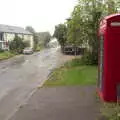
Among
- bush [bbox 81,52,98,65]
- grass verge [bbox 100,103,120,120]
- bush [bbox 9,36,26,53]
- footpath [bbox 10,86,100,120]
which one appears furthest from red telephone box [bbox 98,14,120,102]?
bush [bbox 9,36,26,53]

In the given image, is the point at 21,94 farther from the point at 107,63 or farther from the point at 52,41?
the point at 52,41

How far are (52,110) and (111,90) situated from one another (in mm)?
2133

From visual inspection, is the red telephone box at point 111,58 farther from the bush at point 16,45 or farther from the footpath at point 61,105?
the bush at point 16,45

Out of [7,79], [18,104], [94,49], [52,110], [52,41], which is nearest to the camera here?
[52,110]

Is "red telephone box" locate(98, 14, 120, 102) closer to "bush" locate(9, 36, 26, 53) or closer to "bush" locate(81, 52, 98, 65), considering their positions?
"bush" locate(81, 52, 98, 65)

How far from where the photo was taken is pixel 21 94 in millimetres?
17250

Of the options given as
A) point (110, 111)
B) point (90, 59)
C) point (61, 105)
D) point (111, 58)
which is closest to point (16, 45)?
point (90, 59)

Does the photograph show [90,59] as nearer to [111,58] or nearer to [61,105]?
[61,105]

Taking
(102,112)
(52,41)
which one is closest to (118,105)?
→ (102,112)

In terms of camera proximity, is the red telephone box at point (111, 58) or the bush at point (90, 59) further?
the bush at point (90, 59)

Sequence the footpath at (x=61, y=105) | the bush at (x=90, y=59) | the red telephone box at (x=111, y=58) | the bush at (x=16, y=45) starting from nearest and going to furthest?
the footpath at (x=61, y=105) → the red telephone box at (x=111, y=58) → the bush at (x=90, y=59) → the bush at (x=16, y=45)

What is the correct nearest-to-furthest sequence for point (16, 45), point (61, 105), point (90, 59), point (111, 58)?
point (111, 58), point (61, 105), point (90, 59), point (16, 45)

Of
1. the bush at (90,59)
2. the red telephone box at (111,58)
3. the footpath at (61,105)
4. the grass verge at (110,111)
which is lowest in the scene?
the footpath at (61,105)

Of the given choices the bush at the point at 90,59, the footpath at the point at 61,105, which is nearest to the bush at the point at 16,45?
the bush at the point at 90,59
